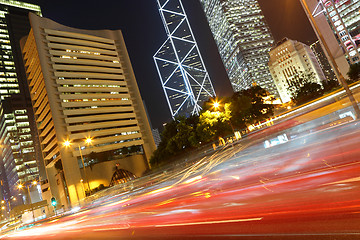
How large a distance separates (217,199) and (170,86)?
102 m

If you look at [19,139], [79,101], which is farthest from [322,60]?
[19,139]

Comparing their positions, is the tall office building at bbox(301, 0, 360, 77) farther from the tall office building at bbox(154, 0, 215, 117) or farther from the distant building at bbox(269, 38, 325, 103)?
the tall office building at bbox(154, 0, 215, 117)

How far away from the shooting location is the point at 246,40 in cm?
18750

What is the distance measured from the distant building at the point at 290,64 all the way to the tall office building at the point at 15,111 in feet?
440

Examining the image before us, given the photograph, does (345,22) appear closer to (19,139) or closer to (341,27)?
(341,27)

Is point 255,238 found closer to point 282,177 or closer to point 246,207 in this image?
point 246,207

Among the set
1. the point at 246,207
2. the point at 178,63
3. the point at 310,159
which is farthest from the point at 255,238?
the point at 178,63

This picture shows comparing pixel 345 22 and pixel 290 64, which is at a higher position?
pixel 290 64

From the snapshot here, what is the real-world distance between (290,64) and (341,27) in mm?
50473

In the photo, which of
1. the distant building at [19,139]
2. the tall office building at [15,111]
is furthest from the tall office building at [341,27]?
the distant building at [19,139]

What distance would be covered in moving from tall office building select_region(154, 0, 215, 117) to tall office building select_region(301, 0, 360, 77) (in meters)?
47.3

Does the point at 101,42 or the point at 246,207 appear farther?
the point at 101,42

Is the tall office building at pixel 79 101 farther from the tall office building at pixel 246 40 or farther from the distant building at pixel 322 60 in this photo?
the distant building at pixel 322 60

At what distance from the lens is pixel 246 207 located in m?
6.71
